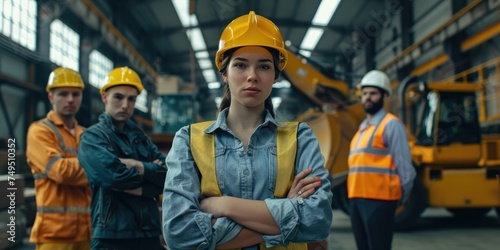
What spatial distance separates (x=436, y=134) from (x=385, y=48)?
11.1 metres

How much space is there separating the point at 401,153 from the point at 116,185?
196 cm

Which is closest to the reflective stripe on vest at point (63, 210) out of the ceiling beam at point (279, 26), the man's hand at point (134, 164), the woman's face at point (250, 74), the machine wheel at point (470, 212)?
the man's hand at point (134, 164)

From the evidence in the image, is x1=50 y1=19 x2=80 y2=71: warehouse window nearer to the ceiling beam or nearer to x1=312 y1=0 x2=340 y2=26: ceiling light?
the ceiling beam

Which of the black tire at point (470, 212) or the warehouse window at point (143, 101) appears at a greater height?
the warehouse window at point (143, 101)

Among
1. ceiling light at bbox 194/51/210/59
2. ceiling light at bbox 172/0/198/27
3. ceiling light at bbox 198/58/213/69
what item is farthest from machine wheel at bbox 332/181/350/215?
ceiling light at bbox 198/58/213/69

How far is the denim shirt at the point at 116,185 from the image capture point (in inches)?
83.4

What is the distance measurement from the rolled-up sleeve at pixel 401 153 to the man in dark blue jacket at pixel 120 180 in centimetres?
165

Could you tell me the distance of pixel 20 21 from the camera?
7617mm

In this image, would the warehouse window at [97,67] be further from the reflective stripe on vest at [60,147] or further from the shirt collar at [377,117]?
the shirt collar at [377,117]

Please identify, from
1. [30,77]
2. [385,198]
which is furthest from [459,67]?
[30,77]

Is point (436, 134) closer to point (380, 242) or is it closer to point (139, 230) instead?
point (380, 242)

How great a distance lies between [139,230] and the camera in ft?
7.09

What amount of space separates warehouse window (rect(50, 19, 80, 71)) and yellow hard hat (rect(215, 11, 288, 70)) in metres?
9.17

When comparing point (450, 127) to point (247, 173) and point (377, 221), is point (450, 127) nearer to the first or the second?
point (377, 221)
